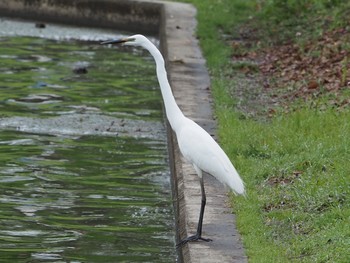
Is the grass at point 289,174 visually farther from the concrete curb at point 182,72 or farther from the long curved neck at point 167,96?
the long curved neck at point 167,96

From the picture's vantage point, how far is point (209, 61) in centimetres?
1653

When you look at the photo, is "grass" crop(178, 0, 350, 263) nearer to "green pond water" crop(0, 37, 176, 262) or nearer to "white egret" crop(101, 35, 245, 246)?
"white egret" crop(101, 35, 245, 246)

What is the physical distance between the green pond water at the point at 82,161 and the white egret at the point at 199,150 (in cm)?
89

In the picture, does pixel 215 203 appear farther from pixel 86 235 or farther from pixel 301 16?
pixel 301 16

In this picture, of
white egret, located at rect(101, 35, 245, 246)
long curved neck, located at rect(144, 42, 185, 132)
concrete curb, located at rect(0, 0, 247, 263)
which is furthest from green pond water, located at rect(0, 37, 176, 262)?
long curved neck, located at rect(144, 42, 185, 132)

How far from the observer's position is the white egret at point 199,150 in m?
8.31

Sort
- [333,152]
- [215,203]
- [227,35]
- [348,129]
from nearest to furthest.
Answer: [215,203] < [333,152] < [348,129] < [227,35]

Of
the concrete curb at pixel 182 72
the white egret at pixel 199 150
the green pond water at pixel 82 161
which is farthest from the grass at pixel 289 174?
the green pond water at pixel 82 161

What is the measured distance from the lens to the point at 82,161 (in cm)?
1220

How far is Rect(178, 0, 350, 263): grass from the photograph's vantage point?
7789 mm

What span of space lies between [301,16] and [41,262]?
37.9 feet

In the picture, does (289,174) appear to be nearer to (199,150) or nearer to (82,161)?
(199,150)

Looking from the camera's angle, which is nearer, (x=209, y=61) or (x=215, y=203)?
(x=215, y=203)

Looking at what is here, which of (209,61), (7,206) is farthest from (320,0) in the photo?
(7,206)
